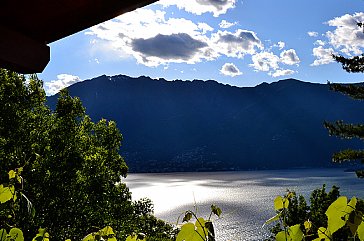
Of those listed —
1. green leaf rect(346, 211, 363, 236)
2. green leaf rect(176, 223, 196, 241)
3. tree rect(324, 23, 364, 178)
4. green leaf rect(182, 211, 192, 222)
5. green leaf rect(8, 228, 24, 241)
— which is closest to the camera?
green leaf rect(346, 211, 363, 236)

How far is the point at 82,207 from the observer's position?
21.1m

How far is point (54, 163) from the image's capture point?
20.2m

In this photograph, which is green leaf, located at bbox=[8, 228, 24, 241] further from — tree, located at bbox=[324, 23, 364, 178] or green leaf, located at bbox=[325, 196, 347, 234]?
tree, located at bbox=[324, 23, 364, 178]

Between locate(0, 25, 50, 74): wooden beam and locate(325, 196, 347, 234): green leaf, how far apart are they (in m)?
1.27

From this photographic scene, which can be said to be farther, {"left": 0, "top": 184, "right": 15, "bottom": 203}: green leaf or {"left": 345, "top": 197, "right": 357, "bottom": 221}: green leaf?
{"left": 0, "top": 184, "right": 15, "bottom": 203}: green leaf

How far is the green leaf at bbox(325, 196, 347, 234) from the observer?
108cm

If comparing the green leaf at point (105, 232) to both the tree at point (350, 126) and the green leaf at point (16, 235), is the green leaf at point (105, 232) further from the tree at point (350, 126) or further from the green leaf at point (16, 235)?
the tree at point (350, 126)

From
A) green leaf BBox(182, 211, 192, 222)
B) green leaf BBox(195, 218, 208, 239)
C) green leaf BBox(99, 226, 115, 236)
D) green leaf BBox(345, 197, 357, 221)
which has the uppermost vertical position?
green leaf BBox(345, 197, 357, 221)

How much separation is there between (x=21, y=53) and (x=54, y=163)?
782 inches

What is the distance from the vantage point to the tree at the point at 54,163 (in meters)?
18.8

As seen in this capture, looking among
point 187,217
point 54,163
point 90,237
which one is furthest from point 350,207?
point 54,163

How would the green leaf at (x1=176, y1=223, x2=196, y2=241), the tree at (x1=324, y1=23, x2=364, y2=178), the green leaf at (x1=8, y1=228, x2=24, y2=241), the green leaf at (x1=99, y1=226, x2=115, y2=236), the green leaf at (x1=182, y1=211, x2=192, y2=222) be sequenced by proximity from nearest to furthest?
1. the green leaf at (x1=176, y1=223, x2=196, y2=241)
2. the green leaf at (x1=182, y1=211, x2=192, y2=222)
3. the green leaf at (x1=8, y1=228, x2=24, y2=241)
4. the green leaf at (x1=99, y1=226, x2=115, y2=236)
5. the tree at (x1=324, y1=23, x2=364, y2=178)

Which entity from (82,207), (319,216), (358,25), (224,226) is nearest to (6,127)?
(82,207)

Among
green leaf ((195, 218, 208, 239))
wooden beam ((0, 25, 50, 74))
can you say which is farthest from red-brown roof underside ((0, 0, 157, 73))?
green leaf ((195, 218, 208, 239))
